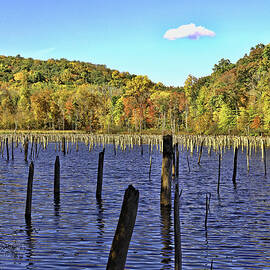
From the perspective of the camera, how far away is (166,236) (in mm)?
13023

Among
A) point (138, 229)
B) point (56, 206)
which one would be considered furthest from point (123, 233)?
point (56, 206)

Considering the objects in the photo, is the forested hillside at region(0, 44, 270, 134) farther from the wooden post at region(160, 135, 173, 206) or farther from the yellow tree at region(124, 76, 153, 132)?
the wooden post at region(160, 135, 173, 206)

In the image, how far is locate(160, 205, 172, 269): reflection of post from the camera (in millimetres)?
10609

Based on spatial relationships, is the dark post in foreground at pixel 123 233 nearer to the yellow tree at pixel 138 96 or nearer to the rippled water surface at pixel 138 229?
the rippled water surface at pixel 138 229

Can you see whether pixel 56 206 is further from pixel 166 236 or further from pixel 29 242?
pixel 166 236

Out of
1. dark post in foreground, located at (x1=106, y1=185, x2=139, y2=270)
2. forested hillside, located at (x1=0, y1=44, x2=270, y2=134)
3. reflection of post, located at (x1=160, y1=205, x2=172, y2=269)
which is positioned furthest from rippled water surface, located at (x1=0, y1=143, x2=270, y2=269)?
forested hillside, located at (x1=0, y1=44, x2=270, y2=134)

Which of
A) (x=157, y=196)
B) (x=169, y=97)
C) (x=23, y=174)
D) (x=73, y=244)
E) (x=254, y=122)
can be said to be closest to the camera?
(x=73, y=244)

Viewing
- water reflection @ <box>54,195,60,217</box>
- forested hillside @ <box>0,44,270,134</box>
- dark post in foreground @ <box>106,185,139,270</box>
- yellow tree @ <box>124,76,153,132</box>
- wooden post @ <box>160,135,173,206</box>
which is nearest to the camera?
dark post in foreground @ <box>106,185,139,270</box>

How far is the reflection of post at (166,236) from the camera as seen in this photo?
10609 mm

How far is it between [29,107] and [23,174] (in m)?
92.8

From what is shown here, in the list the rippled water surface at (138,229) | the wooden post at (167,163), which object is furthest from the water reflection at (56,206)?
the wooden post at (167,163)

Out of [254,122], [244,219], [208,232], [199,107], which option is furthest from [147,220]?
[199,107]

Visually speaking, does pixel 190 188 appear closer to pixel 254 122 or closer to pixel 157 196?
pixel 157 196

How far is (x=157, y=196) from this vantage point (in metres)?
21.3
